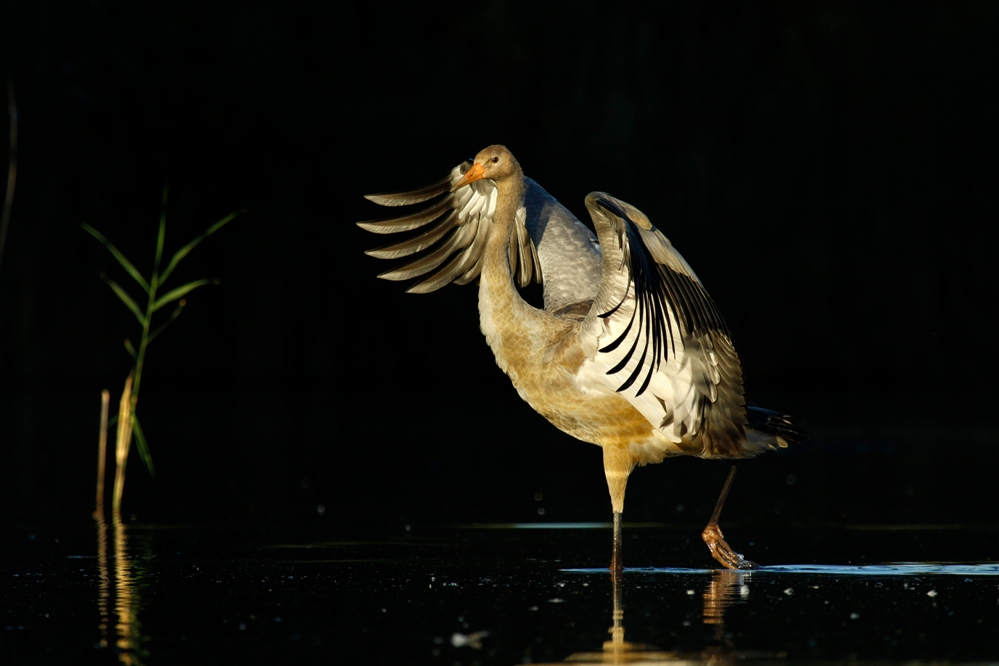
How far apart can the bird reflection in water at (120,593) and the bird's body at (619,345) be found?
2377 millimetres

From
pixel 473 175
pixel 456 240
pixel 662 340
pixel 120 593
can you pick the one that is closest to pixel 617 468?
pixel 662 340

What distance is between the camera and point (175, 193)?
23.2 meters

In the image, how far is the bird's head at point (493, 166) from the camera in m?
8.95

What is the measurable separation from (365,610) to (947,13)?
22765 millimetres

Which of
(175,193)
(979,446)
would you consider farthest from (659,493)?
(175,193)

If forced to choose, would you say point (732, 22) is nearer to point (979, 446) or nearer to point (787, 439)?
point (979, 446)

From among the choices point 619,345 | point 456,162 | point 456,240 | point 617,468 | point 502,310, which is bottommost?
point 617,468

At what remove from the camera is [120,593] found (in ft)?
22.4

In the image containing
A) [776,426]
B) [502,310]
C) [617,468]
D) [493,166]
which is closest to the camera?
[502,310]

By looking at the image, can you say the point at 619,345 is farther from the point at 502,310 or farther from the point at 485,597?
the point at 485,597

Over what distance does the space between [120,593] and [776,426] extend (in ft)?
13.2

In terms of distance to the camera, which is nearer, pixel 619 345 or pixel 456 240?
pixel 619 345

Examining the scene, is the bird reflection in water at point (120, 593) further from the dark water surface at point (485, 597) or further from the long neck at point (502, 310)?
the long neck at point (502, 310)

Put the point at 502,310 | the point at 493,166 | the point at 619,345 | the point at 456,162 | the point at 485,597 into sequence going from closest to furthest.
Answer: the point at 485,597 → the point at 619,345 → the point at 502,310 → the point at 493,166 → the point at 456,162
